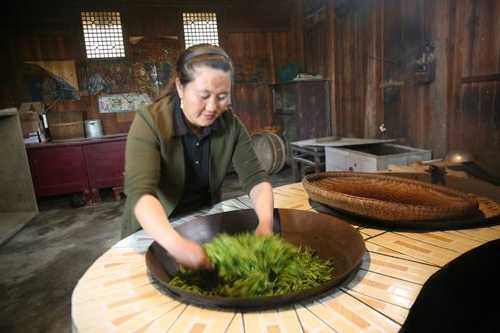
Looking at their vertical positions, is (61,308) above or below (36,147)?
below

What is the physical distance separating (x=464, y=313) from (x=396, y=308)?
371mm

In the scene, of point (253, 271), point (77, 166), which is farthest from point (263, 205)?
point (77, 166)

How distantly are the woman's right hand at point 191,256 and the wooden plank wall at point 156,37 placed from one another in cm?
599

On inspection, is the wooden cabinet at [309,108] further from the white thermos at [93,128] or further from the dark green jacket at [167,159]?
the dark green jacket at [167,159]

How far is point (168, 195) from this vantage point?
1.53m

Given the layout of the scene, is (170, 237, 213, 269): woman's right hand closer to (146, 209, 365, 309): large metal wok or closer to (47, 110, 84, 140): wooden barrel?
(146, 209, 365, 309): large metal wok

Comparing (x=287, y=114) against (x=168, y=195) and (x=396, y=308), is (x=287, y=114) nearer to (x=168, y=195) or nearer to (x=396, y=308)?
(x=168, y=195)

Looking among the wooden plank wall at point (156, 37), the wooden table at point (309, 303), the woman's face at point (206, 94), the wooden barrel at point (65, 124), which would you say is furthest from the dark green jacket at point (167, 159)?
the wooden plank wall at point (156, 37)

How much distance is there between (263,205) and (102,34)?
6.03 meters

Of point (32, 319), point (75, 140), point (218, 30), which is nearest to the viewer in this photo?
point (32, 319)

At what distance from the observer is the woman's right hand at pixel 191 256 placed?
0.97m

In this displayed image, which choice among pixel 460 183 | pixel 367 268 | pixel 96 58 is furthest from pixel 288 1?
pixel 367 268

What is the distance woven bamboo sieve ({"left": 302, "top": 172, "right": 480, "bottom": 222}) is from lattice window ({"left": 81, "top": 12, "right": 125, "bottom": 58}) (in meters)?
5.76

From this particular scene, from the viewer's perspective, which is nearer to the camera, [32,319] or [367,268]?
[367,268]
